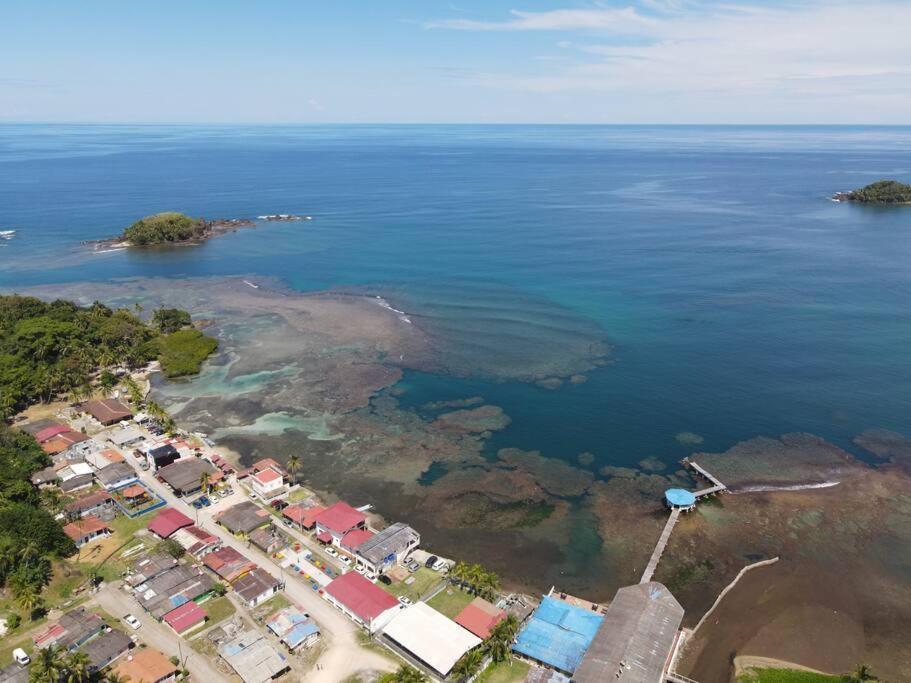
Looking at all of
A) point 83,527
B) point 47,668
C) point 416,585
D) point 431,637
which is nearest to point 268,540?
point 416,585

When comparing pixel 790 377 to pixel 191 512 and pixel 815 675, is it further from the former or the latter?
pixel 191 512

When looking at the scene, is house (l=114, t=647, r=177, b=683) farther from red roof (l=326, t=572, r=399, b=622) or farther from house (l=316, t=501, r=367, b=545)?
house (l=316, t=501, r=367, b=545)

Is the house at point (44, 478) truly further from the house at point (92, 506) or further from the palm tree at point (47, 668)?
the palm tree at point (47, 668)

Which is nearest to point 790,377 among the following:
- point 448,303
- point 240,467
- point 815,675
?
point 815,675

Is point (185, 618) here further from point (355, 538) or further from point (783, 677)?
point (783, 677)

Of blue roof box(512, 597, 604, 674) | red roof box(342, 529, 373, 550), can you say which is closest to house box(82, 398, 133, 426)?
red roof box(342, 529, 373, 550)
